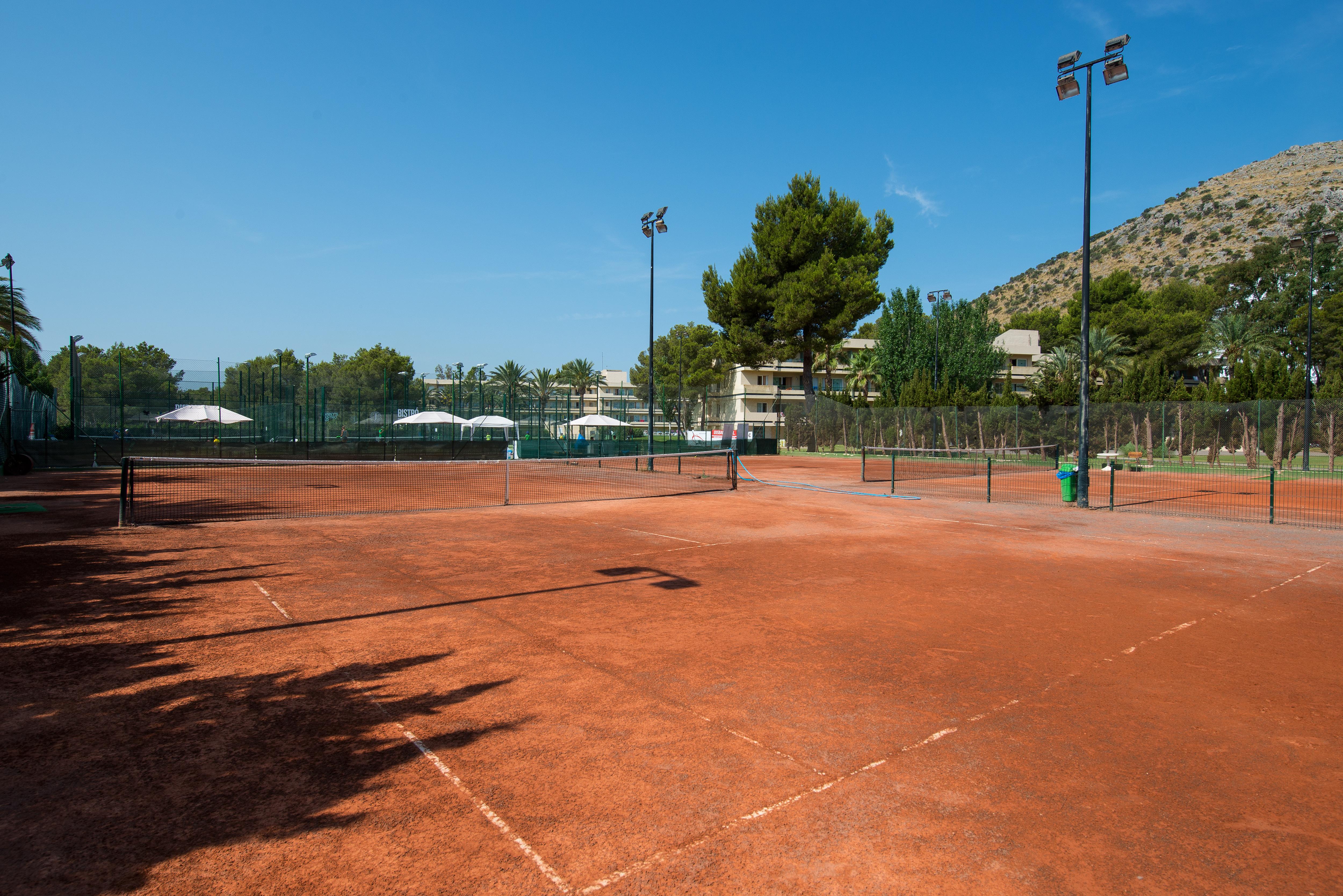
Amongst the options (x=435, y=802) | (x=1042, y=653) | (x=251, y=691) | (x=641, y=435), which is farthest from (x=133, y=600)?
(x=641, y=435)

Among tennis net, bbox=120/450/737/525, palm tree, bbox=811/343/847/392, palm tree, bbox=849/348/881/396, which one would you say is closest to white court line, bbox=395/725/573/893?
tennis net, bbox=120/450/737/525

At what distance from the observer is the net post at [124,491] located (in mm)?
12344

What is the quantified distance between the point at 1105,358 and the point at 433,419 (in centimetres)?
4896

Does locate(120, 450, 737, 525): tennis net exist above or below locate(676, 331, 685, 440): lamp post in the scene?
below

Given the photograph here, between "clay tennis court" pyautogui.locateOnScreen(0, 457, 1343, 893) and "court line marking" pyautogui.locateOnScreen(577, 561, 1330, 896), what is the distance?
0.02m

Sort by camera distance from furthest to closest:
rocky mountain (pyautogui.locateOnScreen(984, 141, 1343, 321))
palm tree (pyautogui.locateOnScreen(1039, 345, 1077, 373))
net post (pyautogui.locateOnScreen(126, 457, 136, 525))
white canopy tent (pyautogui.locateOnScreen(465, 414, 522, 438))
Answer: rocky mountain (pyautogui.locateOnScreen(984, 141, 1343, 321)), palm tree (pyautogui.locateOnScreen(1039, 345, 1077, 373)), white canopy tent (pyautogui.locateOnScreen(465, 414, 522, 438)), net post (pyautogui.locateOnScreen(126, 457, 136, 525))

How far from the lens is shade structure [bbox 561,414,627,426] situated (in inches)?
1629

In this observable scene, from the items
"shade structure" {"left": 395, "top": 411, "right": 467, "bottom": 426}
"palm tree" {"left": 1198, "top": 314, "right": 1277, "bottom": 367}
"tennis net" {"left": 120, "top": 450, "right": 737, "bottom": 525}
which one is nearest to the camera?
"tennis net" {"left": 120, "top": 450, "right": 737, "bottom": 525}

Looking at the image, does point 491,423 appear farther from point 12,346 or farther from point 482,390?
point 12,346

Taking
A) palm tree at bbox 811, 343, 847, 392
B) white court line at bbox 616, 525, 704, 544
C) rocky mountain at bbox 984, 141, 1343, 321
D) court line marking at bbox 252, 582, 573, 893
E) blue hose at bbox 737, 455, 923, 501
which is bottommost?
white court line at bbox 616, 525, 704, 544

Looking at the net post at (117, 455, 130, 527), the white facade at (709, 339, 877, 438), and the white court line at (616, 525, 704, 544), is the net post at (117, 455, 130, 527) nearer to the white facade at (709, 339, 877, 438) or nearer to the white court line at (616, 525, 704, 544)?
the white court line at (616, 525, 704, 544)

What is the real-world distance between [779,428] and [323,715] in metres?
47.0

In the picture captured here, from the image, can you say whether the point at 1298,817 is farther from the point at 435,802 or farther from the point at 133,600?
the point at 133,600

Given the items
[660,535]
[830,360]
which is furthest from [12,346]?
[830,360]
